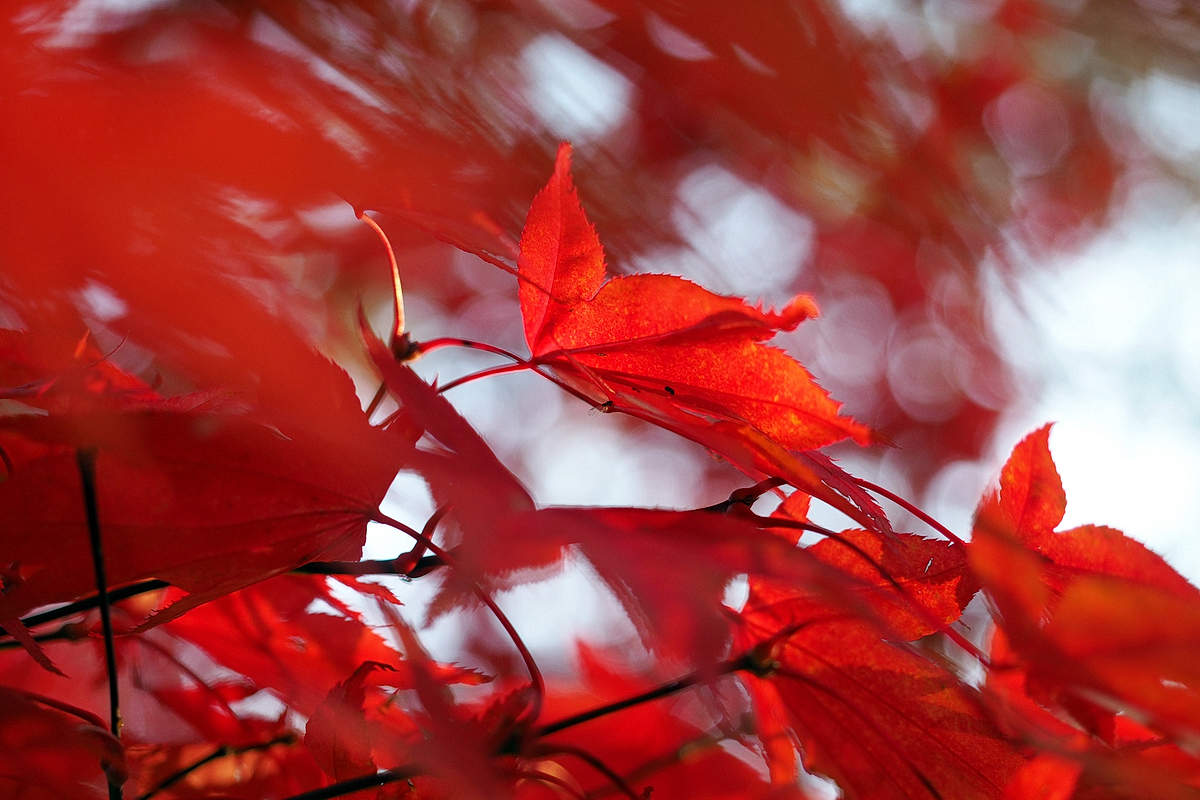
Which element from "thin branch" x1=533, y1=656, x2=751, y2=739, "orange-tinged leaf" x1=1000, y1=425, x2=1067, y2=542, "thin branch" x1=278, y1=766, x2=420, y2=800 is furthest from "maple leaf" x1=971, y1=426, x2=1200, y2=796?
"thin branch" x1=278, y1=766, x2=420, y2=800

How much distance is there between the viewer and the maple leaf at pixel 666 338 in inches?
12.3

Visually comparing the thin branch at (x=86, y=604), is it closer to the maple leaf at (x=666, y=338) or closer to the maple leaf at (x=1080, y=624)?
the maple leaf at (x=666, y=338)

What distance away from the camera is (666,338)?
329 mm

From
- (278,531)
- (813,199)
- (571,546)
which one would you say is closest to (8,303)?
(278,531)

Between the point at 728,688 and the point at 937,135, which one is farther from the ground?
the point at 937,135

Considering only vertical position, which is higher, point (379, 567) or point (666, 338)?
point (666, 338)

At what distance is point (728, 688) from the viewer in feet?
0.99

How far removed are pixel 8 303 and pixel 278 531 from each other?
5.9 inches

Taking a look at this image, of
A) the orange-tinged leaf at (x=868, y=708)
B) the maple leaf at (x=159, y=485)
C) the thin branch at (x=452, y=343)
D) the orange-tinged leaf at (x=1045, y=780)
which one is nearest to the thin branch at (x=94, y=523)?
the maple leaf at (x=159, y=485)

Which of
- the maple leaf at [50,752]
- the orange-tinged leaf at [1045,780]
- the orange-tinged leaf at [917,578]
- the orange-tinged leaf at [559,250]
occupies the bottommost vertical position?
the maple leaf at [50,752]

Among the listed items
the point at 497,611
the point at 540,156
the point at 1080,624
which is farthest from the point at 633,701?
the point at 540,156

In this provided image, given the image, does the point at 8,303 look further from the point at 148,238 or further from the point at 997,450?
the point at 997,450

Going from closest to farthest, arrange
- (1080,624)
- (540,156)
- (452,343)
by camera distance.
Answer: (1080,624)
(452,343)
(540,156)

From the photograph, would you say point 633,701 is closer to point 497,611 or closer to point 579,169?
point 497,611
